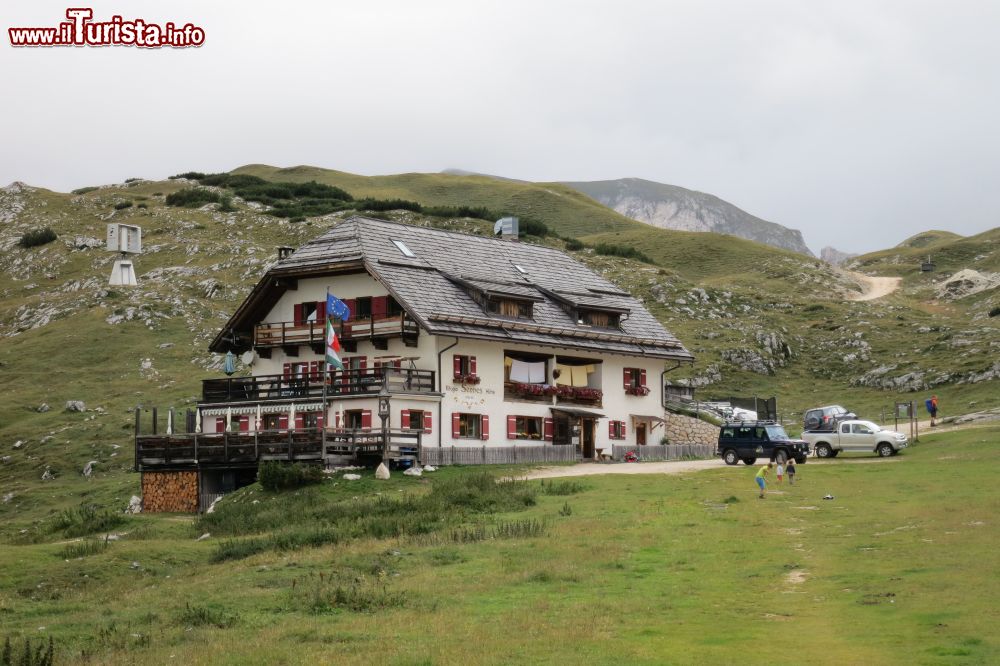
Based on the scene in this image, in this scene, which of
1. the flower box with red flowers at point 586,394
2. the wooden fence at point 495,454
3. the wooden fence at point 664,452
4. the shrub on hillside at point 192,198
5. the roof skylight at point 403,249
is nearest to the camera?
the wooden fence at point 495,454

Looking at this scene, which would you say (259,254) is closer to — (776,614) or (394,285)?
(394,285)

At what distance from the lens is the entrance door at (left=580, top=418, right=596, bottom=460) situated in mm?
69562

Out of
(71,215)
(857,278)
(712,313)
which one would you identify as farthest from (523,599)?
(857,278)

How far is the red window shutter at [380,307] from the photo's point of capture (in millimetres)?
63938

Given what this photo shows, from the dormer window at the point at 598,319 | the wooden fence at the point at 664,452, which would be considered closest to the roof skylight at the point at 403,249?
the dormer window at the point at 598,319

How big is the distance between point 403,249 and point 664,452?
719 inches

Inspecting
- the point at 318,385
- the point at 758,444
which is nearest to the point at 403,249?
the point at 318,385

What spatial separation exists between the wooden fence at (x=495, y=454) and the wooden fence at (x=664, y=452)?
13.7ft

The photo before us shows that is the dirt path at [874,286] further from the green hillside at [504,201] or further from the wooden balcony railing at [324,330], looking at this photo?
the wooden balcony railing at [324,330]

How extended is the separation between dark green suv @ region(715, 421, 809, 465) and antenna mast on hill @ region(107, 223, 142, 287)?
62.7 meters

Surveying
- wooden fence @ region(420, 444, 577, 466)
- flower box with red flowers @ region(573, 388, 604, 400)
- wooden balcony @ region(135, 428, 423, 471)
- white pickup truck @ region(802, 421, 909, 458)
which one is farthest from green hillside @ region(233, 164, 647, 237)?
wooden balcony @ region(135, 428, 423, 471)

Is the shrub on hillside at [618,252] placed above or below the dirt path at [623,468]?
above

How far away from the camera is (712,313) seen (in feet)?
364

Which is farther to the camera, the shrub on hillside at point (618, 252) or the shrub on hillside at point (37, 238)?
the shrub on hillside at point (618, 252)
